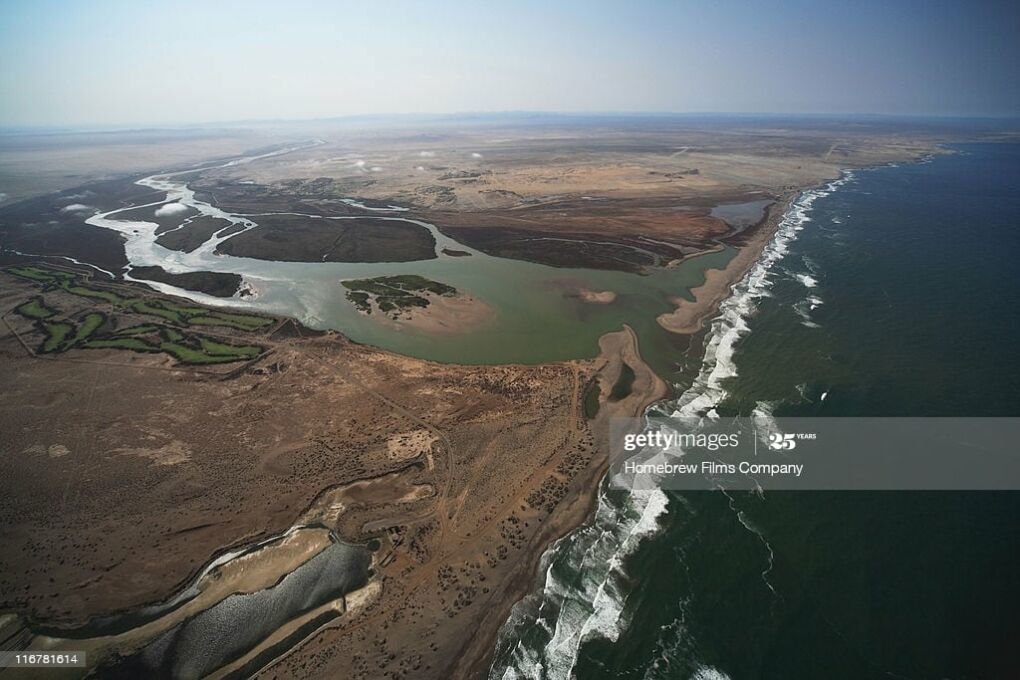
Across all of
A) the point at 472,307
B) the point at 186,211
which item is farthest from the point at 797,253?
the point at 186,211

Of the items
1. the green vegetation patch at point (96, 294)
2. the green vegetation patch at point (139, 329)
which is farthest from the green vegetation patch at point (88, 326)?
the green vegetation patch at point (96, 294)

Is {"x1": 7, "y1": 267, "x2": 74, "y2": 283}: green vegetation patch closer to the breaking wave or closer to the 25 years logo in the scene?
the breaking wave

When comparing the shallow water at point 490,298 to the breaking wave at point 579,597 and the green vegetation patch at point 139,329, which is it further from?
the breaking wave at point 579,597

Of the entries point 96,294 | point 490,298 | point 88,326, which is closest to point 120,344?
point 88,326

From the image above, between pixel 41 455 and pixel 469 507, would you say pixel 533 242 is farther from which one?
pixel 41 455

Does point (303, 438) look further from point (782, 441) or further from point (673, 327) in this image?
point (673, 327)
